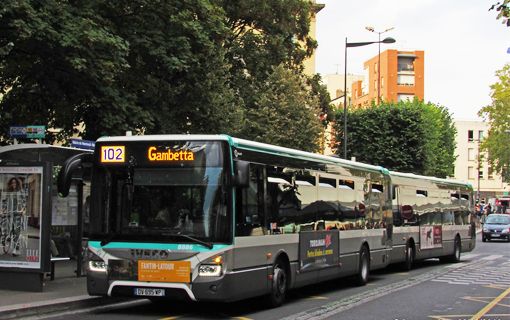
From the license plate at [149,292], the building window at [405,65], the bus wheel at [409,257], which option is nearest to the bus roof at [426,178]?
the bus wheel at [409,257]

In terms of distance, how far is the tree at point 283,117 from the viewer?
33250 millimetres

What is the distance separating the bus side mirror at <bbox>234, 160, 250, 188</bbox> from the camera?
394 inches

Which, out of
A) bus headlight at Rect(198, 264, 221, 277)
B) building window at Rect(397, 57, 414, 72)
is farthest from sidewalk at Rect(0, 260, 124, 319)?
building window at Rect(397, 57, 414, 72)

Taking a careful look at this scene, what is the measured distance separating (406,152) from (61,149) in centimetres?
3119

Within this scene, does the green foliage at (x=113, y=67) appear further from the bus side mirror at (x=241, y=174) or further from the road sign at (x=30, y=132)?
the bus side mirror at (x=241, y=174)

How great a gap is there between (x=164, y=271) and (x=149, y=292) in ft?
1.32

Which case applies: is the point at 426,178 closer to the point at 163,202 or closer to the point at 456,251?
the point at 456,251

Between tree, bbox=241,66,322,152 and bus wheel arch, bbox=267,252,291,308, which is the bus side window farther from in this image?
tree, bbox=241,66,322,152

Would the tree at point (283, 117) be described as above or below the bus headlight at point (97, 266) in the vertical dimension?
above

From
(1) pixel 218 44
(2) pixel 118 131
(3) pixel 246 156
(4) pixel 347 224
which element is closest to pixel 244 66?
(1) pixel 218 44

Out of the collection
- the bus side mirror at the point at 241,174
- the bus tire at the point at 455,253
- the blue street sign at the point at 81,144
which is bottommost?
the bus tire at the point at 455,253

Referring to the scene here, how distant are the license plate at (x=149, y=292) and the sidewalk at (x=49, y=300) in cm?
153

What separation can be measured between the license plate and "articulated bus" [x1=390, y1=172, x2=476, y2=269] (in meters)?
10.3

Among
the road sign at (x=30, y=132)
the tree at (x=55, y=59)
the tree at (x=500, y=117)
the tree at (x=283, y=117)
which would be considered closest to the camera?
the tree at (x=55, y=59)
